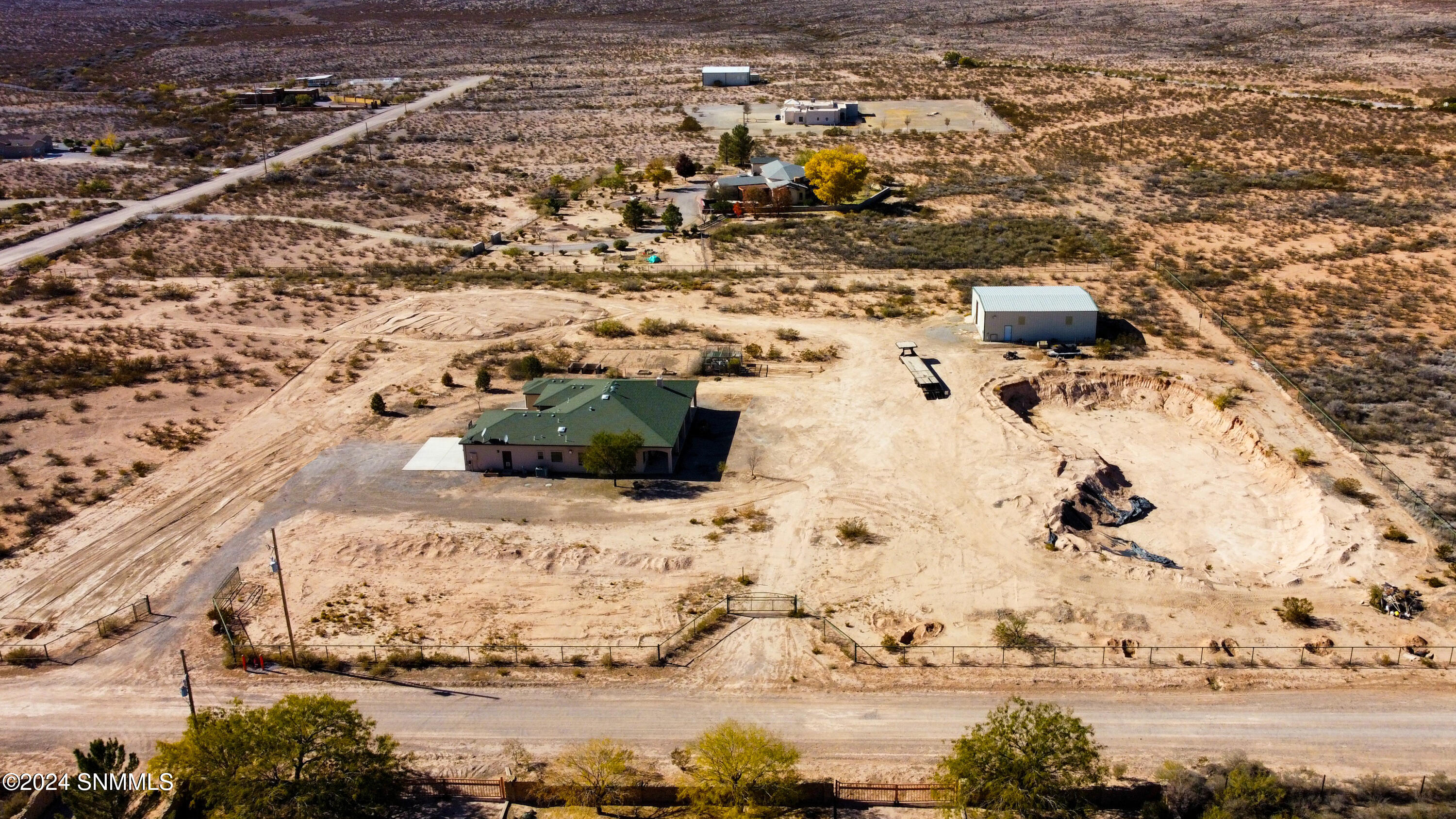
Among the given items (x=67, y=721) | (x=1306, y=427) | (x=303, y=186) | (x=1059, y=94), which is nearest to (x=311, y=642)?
(x=67, y=721)

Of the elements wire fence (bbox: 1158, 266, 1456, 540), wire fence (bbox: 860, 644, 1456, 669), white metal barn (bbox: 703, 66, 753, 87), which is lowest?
wire fence (bbox: 860, 644, 1456, 669)

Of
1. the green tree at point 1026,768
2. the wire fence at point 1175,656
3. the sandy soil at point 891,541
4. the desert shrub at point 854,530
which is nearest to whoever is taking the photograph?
the green tree at point 1026,768

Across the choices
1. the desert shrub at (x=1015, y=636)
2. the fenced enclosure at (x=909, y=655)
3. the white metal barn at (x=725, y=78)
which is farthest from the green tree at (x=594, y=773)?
the white metal barn at (x=725, y=78)

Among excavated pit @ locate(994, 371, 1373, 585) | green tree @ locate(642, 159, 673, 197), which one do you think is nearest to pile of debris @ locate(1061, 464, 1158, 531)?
excavated pit @ locate(994, 371, 1373, 585)

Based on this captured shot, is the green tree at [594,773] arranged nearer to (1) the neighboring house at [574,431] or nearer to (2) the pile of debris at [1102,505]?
(1) the neighboring house at [574,431]

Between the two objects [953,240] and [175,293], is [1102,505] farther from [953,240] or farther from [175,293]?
[175,293]

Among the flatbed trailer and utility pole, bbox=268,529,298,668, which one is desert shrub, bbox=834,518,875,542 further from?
utility pole, bbox=268,529,298,668

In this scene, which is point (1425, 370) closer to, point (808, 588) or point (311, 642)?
point (808, 588)
